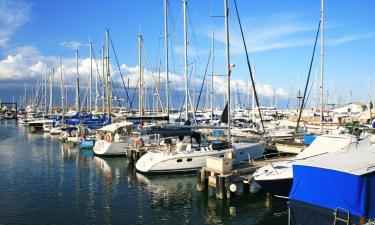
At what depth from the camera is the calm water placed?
18.0 metres

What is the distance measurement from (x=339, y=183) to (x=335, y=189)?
0.27 meters

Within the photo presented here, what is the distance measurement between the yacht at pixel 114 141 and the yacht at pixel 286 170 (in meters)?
20.8

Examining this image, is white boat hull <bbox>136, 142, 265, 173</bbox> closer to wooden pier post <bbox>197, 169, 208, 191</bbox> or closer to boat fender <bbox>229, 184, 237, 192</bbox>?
wooden pier post <bbox>197, 169, 208, 191</bbox>

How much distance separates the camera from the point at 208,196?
21500 millimetres

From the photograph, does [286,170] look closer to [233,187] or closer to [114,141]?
[233,187]

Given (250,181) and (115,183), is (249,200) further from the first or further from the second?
(115,183)

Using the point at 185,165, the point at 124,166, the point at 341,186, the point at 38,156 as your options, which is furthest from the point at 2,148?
the point at 341,186

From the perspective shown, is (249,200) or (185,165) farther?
(185,165)

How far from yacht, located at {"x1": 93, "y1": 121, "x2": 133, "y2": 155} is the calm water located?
181 inches

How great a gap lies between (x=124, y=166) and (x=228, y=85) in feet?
43.0

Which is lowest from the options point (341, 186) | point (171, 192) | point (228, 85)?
point (171, 192)

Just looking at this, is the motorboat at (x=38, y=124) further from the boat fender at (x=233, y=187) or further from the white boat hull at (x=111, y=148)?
the boat fender at (x=233, y=187)

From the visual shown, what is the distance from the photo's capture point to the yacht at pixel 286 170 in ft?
58.6

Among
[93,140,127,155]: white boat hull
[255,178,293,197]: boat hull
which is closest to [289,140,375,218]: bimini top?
[255,178,293,197]: boat hull
